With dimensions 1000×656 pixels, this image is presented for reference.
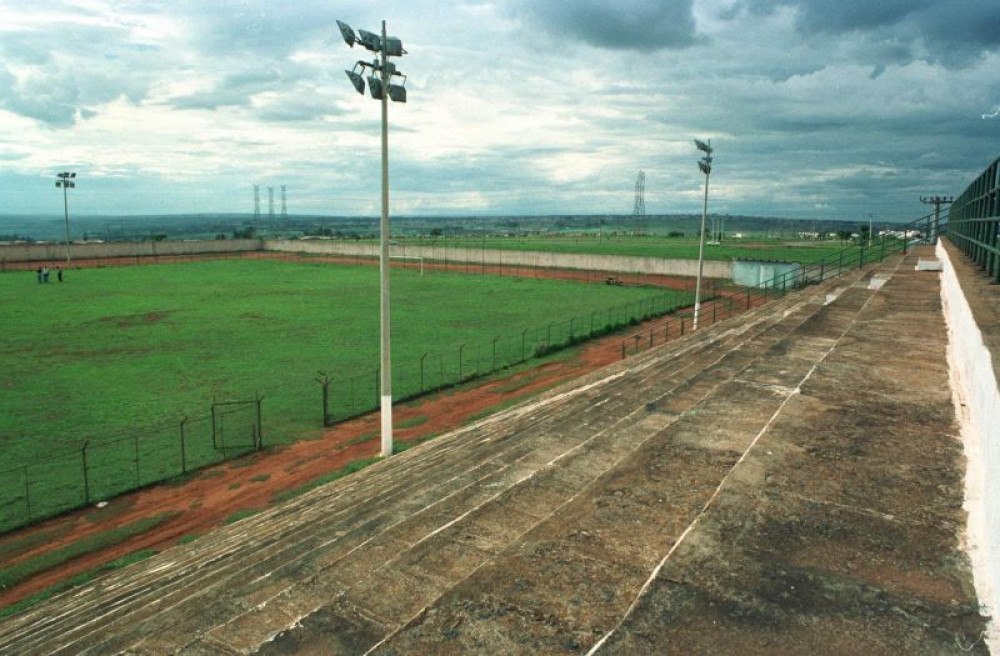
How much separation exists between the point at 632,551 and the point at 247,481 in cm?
1391

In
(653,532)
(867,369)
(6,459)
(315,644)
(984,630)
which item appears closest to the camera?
(984,630)

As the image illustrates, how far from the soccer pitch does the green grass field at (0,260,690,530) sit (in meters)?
0.10

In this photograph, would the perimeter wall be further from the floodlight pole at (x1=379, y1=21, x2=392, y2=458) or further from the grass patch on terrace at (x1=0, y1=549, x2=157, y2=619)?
the grass patch on terrace at (x1=0, y1=549, x2=157, y2=619)

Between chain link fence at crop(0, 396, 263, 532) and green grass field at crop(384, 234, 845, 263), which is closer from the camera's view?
chain link fence at crop(0, 396, 263, 532)

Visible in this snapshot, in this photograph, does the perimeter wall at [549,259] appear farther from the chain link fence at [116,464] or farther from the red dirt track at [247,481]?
the chain link fence at [116,464]

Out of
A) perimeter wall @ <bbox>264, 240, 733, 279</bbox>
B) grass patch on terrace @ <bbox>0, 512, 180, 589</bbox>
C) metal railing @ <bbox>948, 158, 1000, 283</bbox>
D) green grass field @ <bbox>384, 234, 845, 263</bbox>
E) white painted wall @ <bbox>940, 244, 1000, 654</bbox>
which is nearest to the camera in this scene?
white painted wall @ <bbox>940, 244, 1000, 654</bbox>

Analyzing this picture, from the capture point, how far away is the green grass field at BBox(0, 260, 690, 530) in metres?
21.2

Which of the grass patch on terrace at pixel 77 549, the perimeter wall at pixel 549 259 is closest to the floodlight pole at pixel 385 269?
the grass patch on terrace at pixel 77 549

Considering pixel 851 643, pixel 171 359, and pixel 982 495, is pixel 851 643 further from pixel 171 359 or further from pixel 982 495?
pixel 171 359

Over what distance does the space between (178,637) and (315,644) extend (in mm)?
1670

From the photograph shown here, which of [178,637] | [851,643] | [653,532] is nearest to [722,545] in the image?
[653,532]

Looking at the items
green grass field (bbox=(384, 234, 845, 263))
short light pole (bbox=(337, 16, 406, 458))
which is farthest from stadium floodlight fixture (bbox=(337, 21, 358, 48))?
green grass field (bbox=(384, 234, 845, 263))

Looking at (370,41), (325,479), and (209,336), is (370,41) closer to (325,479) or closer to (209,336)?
(325,479)

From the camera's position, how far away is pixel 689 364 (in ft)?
55.4
